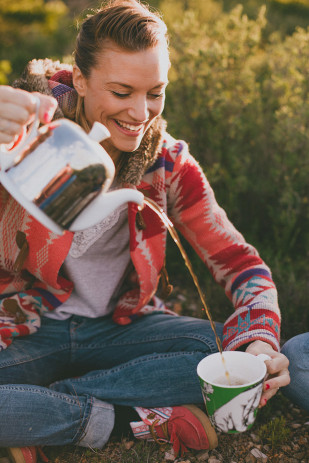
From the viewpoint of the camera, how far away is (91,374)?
2170 mm

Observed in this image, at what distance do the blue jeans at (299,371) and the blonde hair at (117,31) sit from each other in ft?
3.89

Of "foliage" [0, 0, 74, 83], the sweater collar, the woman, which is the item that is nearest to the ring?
the woman

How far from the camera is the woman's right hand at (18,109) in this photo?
143cm

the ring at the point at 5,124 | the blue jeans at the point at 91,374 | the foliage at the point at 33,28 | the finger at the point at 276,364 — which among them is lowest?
the blue jeans at the point at 91,374

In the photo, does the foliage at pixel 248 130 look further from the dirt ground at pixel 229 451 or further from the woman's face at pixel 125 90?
the woman's face at pixel 125 90

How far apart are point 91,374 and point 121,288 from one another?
421mm

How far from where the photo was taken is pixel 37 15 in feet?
33.3

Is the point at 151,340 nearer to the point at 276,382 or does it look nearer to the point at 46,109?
the point at 276,382

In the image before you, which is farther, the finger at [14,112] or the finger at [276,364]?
the finger at [276,364]

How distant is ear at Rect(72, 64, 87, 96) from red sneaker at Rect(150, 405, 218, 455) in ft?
4.22

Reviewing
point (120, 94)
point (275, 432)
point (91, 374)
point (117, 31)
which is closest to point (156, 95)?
point (120, 94)

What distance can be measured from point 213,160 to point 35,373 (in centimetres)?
202

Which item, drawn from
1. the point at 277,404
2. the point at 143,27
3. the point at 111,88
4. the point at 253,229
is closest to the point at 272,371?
the point at 277,404

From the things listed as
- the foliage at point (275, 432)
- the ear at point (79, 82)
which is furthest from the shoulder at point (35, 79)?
the foliage at point (275, 432)
